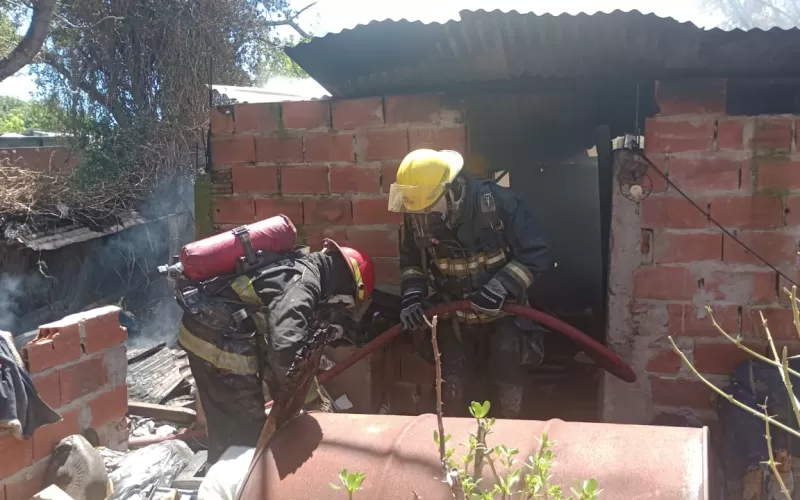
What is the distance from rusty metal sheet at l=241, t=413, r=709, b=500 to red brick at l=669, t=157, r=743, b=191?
5.20 feet

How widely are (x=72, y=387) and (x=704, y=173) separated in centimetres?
321

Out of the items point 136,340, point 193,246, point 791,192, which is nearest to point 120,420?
point 193,246

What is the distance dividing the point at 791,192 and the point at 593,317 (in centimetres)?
194

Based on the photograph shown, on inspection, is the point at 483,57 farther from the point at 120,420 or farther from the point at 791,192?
the point at 120,420

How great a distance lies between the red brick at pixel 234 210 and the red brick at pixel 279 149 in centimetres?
29

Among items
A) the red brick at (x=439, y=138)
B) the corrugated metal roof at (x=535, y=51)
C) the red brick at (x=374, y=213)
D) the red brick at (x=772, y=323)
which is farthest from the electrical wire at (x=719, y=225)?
the red brick at (x=374, y=213)

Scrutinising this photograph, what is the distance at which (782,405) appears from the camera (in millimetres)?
2828

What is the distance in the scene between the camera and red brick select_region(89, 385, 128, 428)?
328 centimetres

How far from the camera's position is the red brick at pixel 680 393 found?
3.27m

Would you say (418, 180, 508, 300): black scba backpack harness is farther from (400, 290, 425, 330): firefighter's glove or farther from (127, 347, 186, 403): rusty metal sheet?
(127, 347, 186, 403): rusty metal sheet

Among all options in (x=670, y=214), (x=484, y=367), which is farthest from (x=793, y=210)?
(x=484, y=367)

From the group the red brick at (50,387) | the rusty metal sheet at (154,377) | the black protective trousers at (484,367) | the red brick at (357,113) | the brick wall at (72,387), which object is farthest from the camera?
the rusty metal sheet at (154,377)

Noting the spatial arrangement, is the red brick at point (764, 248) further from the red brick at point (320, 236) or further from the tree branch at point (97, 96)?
the tree branch at point (97, 96)

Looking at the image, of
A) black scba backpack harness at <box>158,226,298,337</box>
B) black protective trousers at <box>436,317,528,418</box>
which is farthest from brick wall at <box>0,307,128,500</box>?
black protective trousers at <box>436,317,528,418</box>
